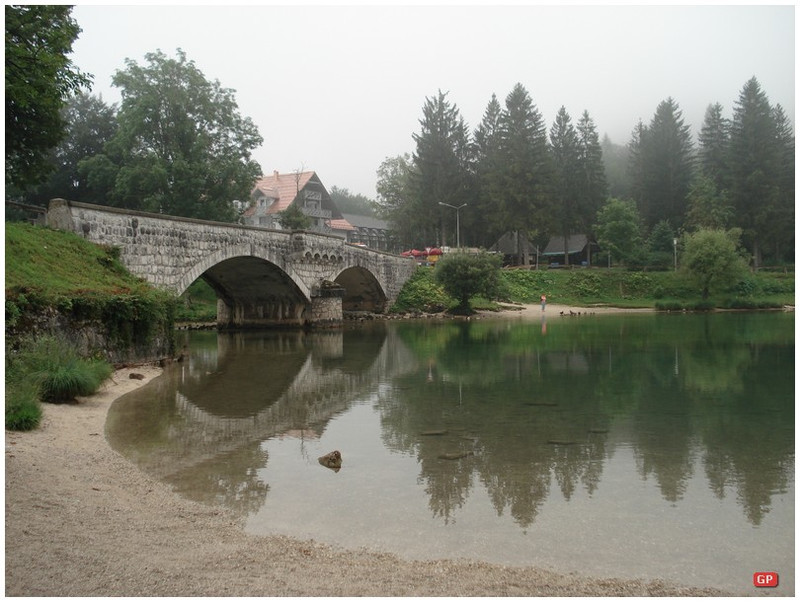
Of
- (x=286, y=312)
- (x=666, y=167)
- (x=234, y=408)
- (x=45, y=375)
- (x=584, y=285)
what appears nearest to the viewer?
(x=45, y=375)

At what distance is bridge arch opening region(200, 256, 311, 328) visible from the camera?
33.6m

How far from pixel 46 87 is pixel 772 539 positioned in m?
17.8

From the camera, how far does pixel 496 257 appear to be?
43719 mm

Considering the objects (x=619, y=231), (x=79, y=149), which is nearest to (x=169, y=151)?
(x=79, y=149)

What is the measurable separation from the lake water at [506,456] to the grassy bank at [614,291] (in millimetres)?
28648

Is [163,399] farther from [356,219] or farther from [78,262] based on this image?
[356,219]

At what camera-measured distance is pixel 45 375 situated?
37.8 ft

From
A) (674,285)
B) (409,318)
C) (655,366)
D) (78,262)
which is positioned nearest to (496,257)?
(409,318)

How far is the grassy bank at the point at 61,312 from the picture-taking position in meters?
11.4

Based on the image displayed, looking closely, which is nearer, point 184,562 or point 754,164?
point 184,562

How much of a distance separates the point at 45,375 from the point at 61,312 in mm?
3205

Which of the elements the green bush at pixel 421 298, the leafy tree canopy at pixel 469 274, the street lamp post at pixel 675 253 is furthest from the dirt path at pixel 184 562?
the street lamp post at pixel 675 253

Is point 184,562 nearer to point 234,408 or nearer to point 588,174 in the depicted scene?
point 234,408

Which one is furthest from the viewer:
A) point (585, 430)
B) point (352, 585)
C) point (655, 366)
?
point (655, 366)
